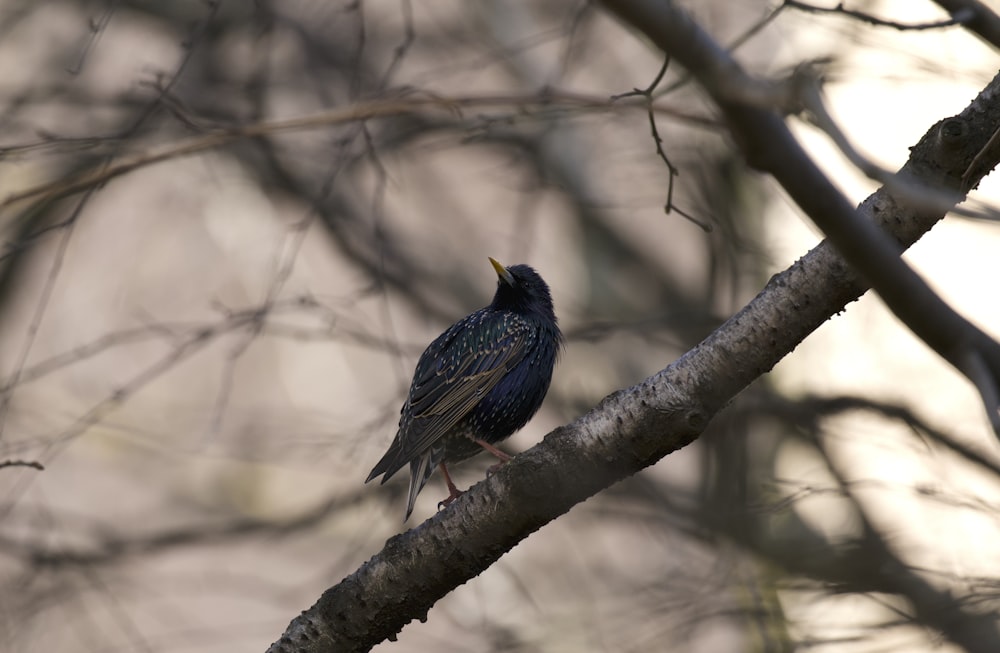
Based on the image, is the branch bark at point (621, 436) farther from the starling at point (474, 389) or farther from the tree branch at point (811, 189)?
the starling at point (474, 389)

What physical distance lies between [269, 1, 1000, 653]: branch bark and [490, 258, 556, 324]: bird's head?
2431 millimetres

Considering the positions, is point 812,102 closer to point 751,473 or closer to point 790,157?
point 790,157

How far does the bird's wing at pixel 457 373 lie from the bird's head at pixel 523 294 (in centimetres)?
20

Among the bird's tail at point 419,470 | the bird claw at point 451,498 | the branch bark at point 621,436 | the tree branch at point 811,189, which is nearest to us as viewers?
the tree branch at point 811,189

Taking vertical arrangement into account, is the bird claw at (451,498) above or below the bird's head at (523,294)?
below

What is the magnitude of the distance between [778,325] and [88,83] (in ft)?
19.6

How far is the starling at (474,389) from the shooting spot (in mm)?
4828

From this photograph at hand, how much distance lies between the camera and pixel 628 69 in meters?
8.42

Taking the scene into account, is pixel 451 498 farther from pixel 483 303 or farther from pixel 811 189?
pixel 483 303

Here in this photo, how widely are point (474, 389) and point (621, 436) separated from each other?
2071 millimetres

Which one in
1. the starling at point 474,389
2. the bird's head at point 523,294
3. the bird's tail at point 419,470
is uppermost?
the bird's head at point 523,294

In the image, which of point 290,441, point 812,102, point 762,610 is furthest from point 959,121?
point 290,441

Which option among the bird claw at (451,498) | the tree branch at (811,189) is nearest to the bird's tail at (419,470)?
the bird claw at (451,498)

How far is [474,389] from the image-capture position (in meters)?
5.00
